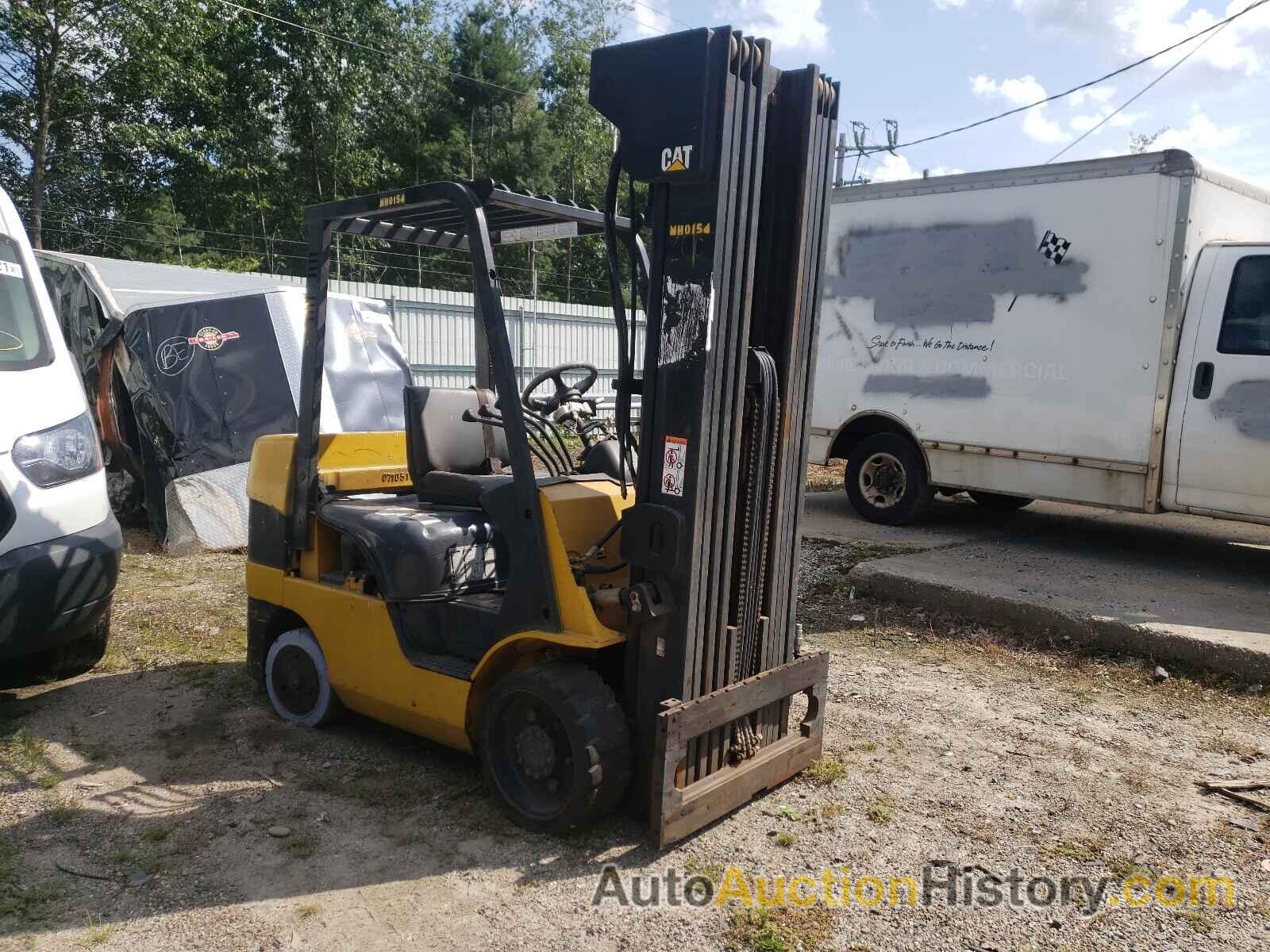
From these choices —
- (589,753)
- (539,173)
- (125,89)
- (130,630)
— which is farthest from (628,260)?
(539,173)

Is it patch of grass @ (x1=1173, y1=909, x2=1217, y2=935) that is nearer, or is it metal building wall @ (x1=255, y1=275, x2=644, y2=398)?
patch of grass @ (x1=1173, y1=909, x2=1217, y2=935)

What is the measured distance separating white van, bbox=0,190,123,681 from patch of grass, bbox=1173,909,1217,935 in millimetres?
4545

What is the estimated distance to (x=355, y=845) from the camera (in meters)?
3.53

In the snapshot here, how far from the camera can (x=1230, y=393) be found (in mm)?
6953

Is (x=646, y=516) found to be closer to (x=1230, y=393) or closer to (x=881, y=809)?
(x=881, y=809)

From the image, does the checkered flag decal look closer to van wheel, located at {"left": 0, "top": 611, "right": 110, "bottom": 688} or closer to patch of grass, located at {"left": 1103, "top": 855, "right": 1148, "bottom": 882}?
patch of grass, located at {"left": 1103, "top": 855, "right": 1148, "bottom": 882}

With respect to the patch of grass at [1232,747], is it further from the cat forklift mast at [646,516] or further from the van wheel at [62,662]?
the van wheel at [62,662]

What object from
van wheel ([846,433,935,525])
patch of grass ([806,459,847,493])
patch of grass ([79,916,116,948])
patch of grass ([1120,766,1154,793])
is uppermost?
van wheel ([846,433,935,525])

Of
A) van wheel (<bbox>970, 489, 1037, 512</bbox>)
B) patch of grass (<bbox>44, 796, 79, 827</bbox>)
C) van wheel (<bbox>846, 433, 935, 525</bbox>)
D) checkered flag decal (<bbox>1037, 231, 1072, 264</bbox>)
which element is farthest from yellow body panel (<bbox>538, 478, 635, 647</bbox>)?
van wheel (<bbox>970, 489, 1037, 512</bbox>)

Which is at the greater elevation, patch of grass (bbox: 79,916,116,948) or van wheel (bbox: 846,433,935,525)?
van wheel (bbox: 846,433,935,525)

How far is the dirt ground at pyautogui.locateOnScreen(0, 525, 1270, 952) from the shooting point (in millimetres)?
3043

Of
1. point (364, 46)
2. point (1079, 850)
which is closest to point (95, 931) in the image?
point (1079, 850)

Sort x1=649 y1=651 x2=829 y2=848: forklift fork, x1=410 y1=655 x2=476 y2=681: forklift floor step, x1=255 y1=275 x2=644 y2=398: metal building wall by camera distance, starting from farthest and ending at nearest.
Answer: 1. x1=255 y1=275 x2=644 y2=398: metal building wall
2. x1=410 y1=655 x2=476 y2=681: forklift floor step
3. x1=649 y1=651 x2=829 y2=848: forklift fork

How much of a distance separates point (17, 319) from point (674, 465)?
3.67 meters
